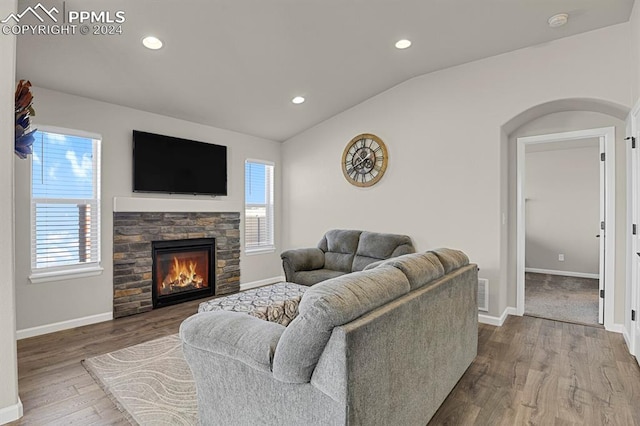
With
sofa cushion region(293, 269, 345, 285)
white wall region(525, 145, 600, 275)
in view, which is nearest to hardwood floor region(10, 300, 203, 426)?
sofa cushion region(293, 269, 345, 285)

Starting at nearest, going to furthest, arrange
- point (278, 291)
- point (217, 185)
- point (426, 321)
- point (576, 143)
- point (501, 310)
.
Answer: point (426, 321) → point (278, 291) → point (501, 310) → point (217, 185) → point (576, 143)

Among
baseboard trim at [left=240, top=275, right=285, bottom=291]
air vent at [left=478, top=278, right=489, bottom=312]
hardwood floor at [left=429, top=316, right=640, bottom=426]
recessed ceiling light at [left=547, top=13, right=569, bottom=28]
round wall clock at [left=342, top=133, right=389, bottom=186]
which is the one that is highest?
recessed ceiling light at [left=547, top=13, right=569, bottom=28]

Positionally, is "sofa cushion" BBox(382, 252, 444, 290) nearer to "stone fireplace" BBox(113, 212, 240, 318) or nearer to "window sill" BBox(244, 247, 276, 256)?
"stone fireplace" BBox(113, 212, 240, 318)

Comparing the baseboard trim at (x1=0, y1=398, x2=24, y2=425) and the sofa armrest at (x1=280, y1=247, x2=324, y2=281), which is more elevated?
the sofa armrest at (x1=280, y1=247, x2=324, y2=281)

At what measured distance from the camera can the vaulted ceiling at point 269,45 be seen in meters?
2.83

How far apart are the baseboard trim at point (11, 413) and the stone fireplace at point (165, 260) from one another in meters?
1.94

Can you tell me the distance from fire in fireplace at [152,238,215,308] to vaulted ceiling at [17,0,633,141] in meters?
1.76

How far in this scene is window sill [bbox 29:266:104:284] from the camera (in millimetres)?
3408

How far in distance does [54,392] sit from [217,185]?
308 centimetres

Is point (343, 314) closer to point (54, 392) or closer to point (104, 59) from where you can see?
point (54, 392)

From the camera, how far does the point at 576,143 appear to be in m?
5.73

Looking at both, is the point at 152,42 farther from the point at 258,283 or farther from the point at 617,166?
the point at 617,166

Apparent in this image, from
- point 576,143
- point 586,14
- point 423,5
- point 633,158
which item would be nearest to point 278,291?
point 423,5

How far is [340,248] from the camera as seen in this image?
15.7 feet
